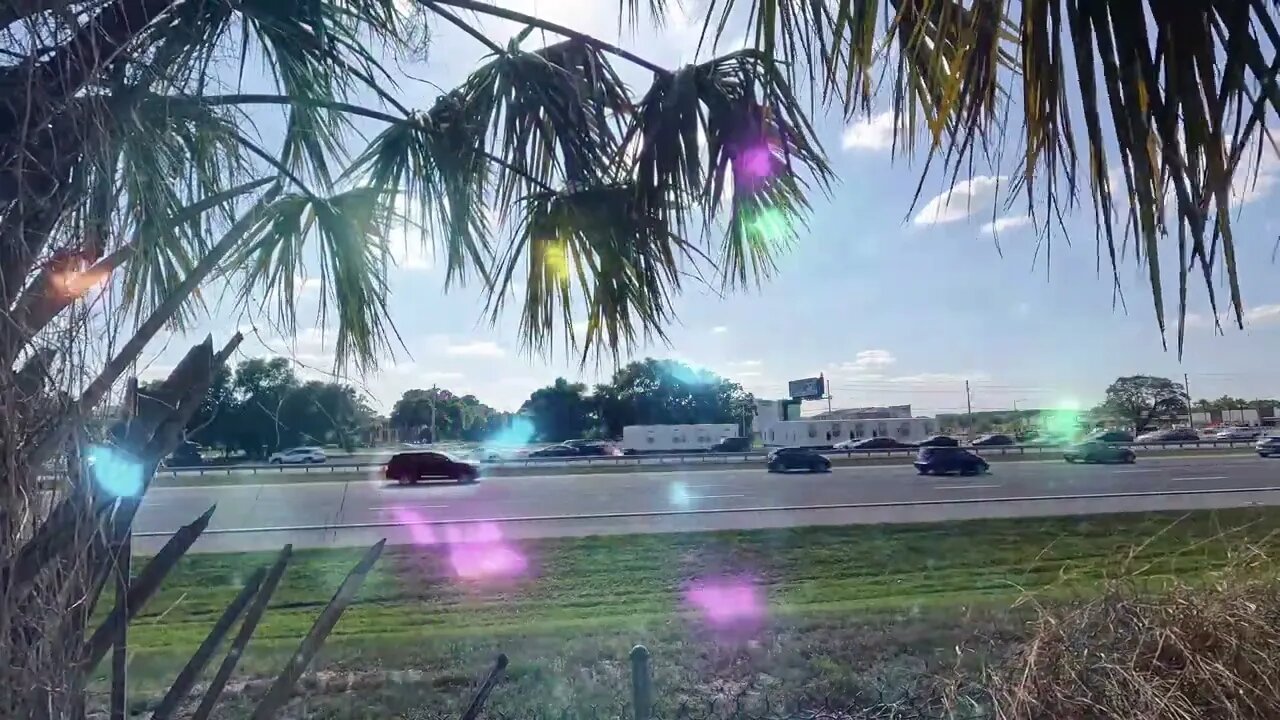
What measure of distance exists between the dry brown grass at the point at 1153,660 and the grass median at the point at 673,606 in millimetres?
314

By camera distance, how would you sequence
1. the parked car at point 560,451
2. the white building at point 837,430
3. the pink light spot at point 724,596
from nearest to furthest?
the pink light spot at point 724,596
the parked car at point 560,451
the white building at point 837,430

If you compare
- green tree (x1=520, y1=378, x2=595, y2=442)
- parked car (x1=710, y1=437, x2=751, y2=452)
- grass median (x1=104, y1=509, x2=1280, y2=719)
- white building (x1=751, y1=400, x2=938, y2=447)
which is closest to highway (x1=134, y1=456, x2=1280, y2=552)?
grass median (x1=104, y1=509, x2=1280, y2=719)

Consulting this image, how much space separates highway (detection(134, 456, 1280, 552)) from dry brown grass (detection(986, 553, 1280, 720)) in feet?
27.0

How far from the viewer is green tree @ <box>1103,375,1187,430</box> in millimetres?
74375

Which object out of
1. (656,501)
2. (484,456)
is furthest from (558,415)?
(656,501)

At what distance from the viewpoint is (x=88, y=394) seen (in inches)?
60.9

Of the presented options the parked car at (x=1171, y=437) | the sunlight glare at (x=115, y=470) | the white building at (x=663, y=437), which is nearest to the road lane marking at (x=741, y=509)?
the sunlight glare at (x=115, y=470)

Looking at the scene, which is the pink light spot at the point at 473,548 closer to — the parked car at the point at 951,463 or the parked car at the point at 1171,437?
the parked car at the point at 951,463

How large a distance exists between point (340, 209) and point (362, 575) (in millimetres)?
1163

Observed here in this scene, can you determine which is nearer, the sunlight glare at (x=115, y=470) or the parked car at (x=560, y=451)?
the sunlight glare at (x=115, y=470)

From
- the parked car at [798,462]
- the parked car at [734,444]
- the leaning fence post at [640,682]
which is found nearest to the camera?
the leaning fence post at [640,682]

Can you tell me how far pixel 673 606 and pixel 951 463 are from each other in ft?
66.6

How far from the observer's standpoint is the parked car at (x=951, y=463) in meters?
27.7

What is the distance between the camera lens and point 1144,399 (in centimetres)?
7525
